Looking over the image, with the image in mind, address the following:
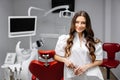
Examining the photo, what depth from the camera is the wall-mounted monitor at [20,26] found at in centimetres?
253

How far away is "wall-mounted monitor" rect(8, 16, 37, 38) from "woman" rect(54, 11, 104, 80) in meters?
1.25

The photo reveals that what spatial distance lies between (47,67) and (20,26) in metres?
1.14

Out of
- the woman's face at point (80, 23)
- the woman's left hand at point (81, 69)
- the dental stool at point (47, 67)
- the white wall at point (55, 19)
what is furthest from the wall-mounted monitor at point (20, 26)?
the woman's left hand at point (81, 69)

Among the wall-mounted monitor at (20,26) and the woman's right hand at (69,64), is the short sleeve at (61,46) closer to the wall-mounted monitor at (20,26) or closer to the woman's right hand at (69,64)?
the woman's right hand at (69,64)

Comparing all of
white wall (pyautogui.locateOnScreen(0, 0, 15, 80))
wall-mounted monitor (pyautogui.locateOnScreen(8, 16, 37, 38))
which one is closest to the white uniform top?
wall-mounted monitor (pyautogui.locateOnScreen(8, 16, 37, 38))

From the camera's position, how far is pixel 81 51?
1.45m

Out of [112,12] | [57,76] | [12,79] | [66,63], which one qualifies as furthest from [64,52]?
[112,12]

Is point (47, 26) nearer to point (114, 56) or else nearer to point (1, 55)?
point (1, 55)

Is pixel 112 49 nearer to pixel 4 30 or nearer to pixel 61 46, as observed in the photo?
pixel 61 46

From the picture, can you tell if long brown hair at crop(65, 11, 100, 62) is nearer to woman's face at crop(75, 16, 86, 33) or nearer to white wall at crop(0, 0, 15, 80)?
woman's face at crop(75, 16, 86, 33)

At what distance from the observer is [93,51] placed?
1439mm

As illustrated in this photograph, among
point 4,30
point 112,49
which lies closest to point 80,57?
point 112,49

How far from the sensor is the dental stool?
167 centimetres

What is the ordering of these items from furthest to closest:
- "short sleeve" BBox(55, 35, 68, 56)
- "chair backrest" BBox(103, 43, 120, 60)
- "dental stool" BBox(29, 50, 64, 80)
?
"chair backrest" BBox(103, 43, 120, 60) < "dental stool" BBox(29, 50, 64, 80) < "short sleeve" BBox(55, 35, 68, 56)
